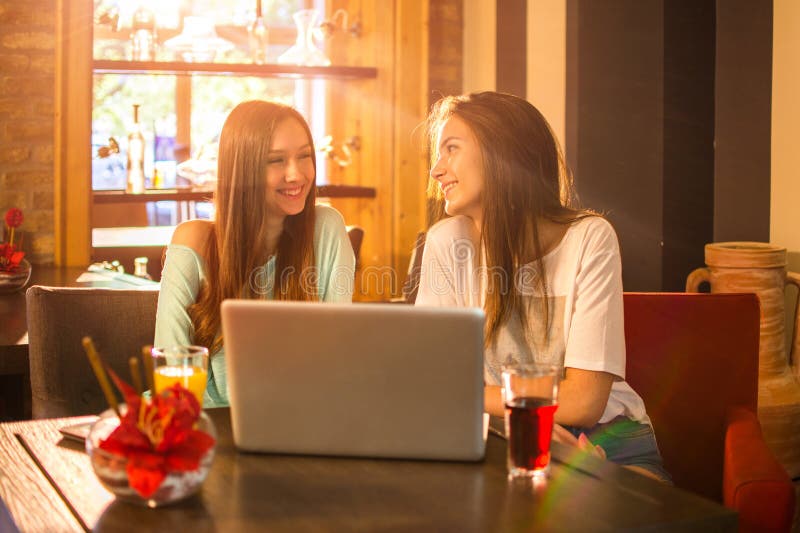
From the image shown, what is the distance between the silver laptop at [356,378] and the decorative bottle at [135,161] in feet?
9.47

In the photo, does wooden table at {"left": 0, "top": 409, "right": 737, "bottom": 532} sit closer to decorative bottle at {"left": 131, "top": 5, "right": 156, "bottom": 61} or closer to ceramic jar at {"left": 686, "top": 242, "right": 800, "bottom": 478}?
ceramic jar at {"left": 686, "top": 242, "right": 800, "bottom": 478}

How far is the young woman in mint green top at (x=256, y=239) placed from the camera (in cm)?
213

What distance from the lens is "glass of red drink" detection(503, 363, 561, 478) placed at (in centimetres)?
132

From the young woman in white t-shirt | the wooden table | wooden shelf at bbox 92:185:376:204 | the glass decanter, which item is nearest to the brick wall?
wooden shelf at bbox 92:185:376:204

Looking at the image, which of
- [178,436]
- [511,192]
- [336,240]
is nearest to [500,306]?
→ [511,192]

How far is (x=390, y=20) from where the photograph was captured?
14.3ft

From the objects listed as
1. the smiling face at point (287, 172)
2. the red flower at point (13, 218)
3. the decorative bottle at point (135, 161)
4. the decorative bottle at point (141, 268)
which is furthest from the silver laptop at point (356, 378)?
the decorative bottle at point (135, 161)

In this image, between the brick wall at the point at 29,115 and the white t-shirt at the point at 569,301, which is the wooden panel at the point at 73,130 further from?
the white t-shirt at the point at 569,301

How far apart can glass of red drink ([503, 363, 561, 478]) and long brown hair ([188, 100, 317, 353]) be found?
3.21ft

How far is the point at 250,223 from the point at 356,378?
997 mm

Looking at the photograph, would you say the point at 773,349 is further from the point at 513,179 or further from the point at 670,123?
the point at 513,179

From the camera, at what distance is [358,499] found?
4.05 feet

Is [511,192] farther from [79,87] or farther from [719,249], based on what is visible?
[79,87]

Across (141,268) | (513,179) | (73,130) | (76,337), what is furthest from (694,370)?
(73,130)
